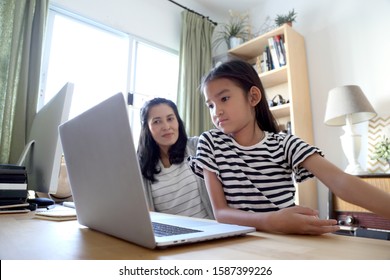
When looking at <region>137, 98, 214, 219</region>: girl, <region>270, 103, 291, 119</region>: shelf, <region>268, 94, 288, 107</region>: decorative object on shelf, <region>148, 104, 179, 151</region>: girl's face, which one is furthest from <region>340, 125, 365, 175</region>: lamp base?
<region>148, 104, 179, 151</region>: girl's face

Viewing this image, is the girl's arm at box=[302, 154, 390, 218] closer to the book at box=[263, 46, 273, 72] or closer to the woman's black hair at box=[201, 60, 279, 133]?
the woman's black hair at box=[201, 60, 279, 133]

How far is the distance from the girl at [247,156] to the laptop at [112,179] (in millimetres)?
276

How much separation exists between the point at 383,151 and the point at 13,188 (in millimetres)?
1982

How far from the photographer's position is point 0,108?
64.3 inches

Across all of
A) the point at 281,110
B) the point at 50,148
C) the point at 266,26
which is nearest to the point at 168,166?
the point at 50,148

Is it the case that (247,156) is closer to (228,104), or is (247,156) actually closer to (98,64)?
(228,104)

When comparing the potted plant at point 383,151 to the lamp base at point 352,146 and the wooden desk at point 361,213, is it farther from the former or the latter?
the wooden desk at point 361,213

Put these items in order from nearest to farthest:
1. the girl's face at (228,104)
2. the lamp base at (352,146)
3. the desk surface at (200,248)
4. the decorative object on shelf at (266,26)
→ 1. the desk surface at (200,248)
2. the girl's face at (228,104)
3. the lamp base at (352,146)
4. the decorative object on shelf at (266,26)

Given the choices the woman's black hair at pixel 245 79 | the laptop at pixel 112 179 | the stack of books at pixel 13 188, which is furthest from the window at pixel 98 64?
the laptop at pixel 112 179

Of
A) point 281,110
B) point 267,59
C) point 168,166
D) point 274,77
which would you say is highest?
point 267,59

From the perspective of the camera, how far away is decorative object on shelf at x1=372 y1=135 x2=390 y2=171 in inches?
67.0

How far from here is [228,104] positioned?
2.83 feet

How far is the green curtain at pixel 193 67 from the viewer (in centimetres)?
253
